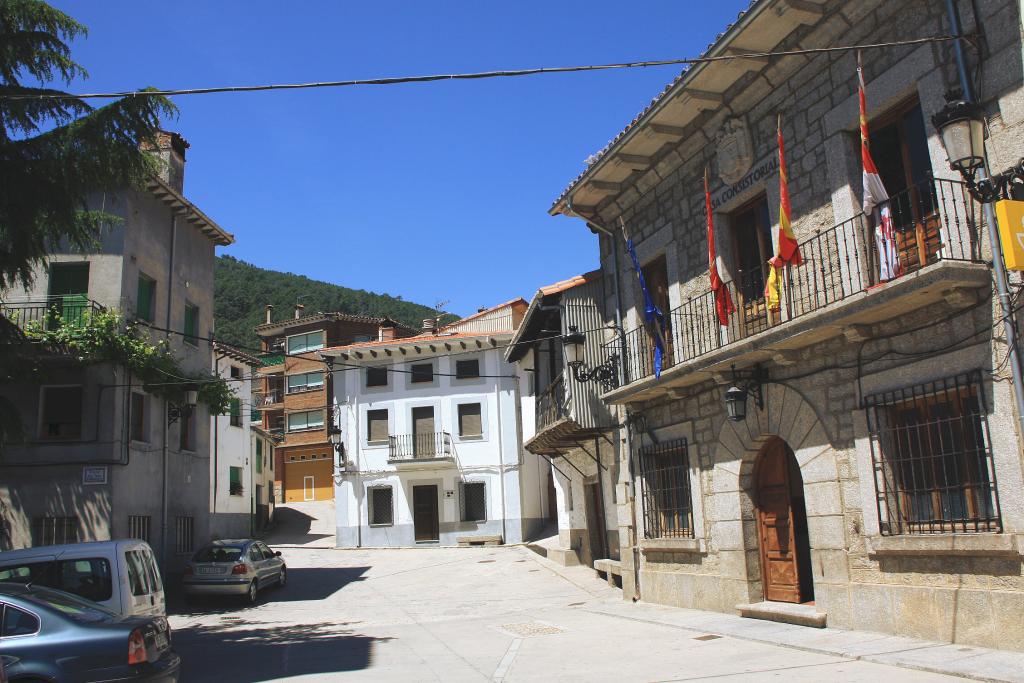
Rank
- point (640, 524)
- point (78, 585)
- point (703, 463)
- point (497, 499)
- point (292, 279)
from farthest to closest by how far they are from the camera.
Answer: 1. point (292, 279)
2. point (497, 499)
3. point (640, 524)
4. point (703, 463)
5. point (78, 585)

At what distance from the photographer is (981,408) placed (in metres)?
7.66

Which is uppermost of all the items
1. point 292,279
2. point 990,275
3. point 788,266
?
point 292,279

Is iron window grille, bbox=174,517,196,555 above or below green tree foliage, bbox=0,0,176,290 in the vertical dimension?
below

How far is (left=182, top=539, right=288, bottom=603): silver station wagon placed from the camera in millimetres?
17609

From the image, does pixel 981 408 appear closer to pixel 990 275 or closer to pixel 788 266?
pixel 990 275

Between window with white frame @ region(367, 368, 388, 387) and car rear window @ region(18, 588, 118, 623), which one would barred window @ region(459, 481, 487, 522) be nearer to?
window with white frame @ region(367, 368, 388, 387)

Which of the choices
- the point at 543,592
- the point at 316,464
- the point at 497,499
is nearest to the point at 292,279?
the point at 316,464

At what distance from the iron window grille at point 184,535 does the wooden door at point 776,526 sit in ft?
48.9

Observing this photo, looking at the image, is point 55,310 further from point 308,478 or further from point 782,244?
point 308,478

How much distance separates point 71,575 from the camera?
9.01m

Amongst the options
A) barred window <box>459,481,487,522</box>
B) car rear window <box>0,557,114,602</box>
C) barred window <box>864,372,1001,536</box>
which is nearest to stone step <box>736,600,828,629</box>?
barred window <box>864,372,1001,536</box>

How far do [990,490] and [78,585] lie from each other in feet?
30.1

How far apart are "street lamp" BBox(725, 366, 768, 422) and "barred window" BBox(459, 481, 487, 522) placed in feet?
70.9

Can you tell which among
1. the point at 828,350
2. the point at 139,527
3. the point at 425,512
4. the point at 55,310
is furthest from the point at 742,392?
the point at 425,512
